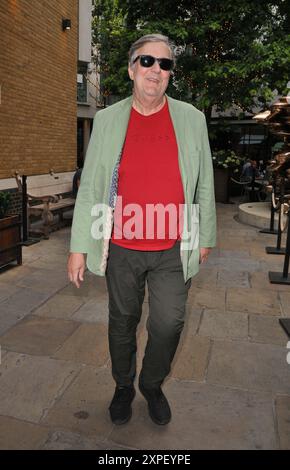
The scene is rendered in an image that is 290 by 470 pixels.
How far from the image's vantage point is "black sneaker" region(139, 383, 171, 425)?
2.61m

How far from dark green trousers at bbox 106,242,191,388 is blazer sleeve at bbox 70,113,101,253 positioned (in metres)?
0.17

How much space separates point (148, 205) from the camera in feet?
7.59

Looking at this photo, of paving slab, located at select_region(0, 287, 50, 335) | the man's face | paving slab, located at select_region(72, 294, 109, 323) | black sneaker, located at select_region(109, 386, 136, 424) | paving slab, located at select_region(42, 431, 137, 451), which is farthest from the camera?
paving slab, located at select_region(72, 294, 109, 323)

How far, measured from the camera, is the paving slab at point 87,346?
341 centimetres

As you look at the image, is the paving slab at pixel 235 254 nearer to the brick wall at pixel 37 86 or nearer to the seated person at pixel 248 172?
the brick wall at pixel 37 86

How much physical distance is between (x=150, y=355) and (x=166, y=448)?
1.62ft

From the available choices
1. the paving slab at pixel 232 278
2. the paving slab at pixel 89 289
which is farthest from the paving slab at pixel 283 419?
the paving slab at pixel 232 278

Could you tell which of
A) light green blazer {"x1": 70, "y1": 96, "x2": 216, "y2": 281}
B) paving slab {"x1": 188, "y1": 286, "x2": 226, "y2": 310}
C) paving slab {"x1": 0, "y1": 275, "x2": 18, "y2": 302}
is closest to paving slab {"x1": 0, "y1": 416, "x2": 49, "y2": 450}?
light green blazer {"x1": 70, "y1": 96, "x2": 216, "y2": 281}

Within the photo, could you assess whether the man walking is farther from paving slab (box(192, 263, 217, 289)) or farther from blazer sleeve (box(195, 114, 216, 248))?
paving slab (box(192, 263, 217, 289))

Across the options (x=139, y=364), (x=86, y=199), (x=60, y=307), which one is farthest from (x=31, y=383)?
(x=60, y=307)

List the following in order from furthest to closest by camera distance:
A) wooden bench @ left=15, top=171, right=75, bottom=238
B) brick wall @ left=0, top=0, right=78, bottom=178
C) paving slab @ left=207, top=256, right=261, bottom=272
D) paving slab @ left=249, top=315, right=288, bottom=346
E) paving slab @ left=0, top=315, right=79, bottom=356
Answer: brick wall @ left=0, top=0, right=78, bottom=178
wooden bench @ left=15, top=171, right=75, bottom=238
paving slab @ left=207, top=256, right=261, bottom=272
paving slab @ left=249, top=315, right=288, bottom=346
paving slab @ left=0, top=315, right=79, bottom=356

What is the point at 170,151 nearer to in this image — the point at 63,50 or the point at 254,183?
the point at 63,50

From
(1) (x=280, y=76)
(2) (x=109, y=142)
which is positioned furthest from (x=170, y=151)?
(1) (x=280, y=76)
